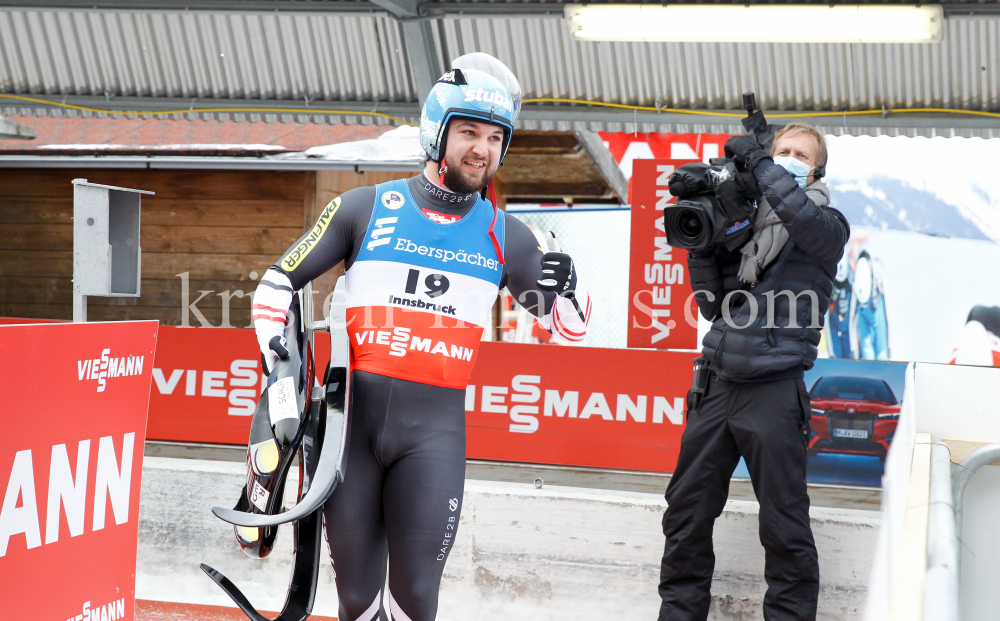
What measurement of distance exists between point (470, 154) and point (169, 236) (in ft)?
20.6

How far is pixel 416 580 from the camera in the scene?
2.57 meters

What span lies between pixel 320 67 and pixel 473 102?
4.15 m

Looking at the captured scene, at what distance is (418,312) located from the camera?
2713 millimetres

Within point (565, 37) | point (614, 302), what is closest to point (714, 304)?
point (565, 37)

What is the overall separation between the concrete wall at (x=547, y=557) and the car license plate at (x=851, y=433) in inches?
20.2

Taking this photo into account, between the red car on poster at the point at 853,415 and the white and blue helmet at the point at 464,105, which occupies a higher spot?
the white and blue helmet at the point at 464,105

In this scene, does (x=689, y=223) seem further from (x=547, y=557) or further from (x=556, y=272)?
(x=547, y=557)

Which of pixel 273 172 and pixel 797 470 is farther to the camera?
pixel 273 172

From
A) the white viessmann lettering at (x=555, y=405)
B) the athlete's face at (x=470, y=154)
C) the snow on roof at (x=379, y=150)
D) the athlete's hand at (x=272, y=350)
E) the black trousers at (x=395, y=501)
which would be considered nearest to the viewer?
the athlete's hand at (x=272, y=350)

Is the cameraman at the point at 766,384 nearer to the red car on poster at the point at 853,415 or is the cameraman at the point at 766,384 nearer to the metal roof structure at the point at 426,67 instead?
the red car on poster at the point at 853,415

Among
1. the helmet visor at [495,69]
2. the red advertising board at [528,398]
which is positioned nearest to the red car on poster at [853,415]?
the red advertising board at [528,398]

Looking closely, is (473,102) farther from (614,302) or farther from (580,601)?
(614,302)

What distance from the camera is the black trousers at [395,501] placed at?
8.46 ft

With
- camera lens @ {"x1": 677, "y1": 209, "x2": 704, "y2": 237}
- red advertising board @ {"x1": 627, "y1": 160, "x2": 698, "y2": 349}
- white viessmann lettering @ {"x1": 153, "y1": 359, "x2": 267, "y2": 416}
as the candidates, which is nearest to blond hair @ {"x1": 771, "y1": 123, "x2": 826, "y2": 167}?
camera lens @ {"x1": 677, "y1": 209, "x2": 704, "y2": 237}
